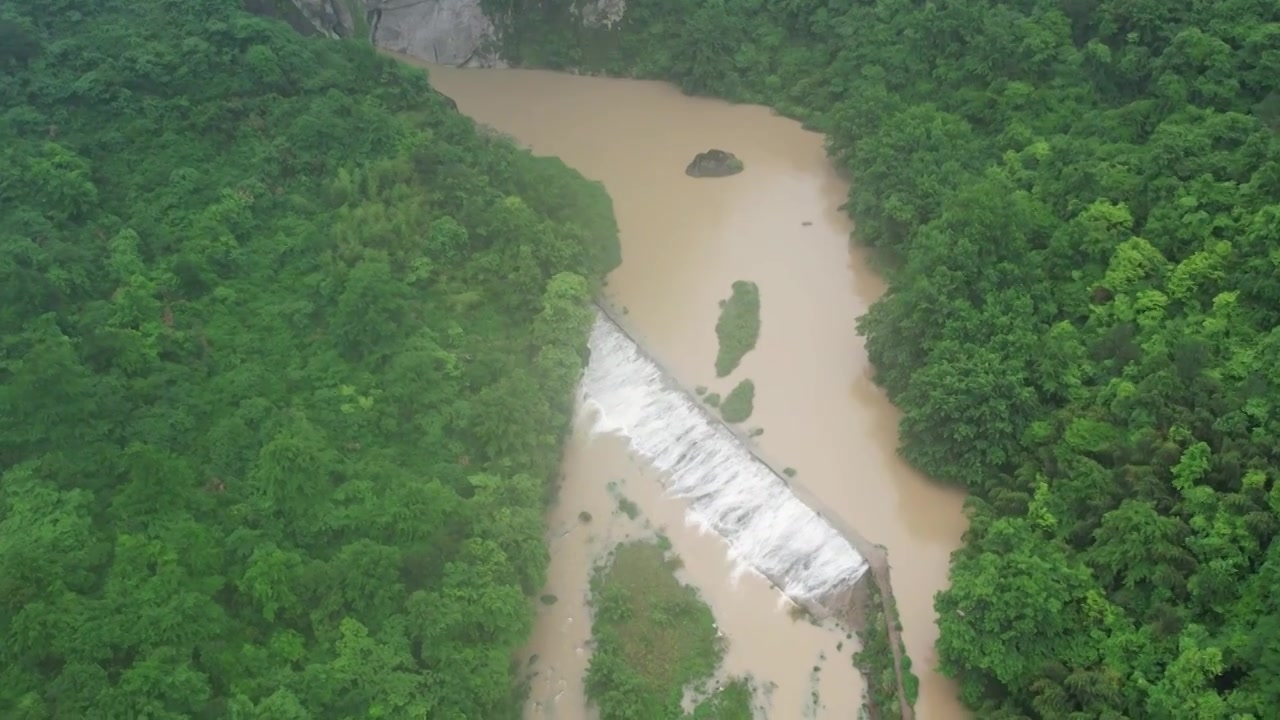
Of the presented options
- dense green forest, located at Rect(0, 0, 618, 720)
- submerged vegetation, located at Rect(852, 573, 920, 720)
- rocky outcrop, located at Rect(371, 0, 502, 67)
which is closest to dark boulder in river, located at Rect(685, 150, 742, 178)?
dense green forest, located at Rect(0, 0, 618, 720)

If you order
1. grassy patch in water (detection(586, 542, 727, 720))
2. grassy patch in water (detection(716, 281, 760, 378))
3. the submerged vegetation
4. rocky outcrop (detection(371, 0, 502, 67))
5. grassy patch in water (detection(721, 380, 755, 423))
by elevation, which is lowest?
grassy patch in water (detection(586, 542, 727, 720))

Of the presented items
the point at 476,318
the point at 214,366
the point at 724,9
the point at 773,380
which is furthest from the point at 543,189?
the point at 724,9

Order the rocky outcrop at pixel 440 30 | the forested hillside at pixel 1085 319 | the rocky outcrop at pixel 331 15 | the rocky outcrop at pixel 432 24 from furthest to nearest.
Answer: the rocky outcrop at pixel 440 30, the rocky outcrop at pixel 432 24, the rocky outcrop at pixel 331 15, the forested hillside at pixel 1085 319

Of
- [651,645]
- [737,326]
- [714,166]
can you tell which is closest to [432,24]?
[714,166]

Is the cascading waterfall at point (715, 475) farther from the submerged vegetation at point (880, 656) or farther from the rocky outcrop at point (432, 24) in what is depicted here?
the rocky outcrop at point (432, 24)

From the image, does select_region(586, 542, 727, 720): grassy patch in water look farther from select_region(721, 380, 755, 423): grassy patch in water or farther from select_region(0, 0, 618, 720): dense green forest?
select_region(721, 380, 755, 423): grassy patch in water

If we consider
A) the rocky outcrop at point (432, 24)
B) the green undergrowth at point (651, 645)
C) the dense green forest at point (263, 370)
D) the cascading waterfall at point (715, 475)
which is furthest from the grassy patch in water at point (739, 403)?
the rocky outcrop at point (432, 24)

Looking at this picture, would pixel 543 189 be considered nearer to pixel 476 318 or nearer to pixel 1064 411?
pixel 476 318

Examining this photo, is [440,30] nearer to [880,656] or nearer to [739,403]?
[739,403]
